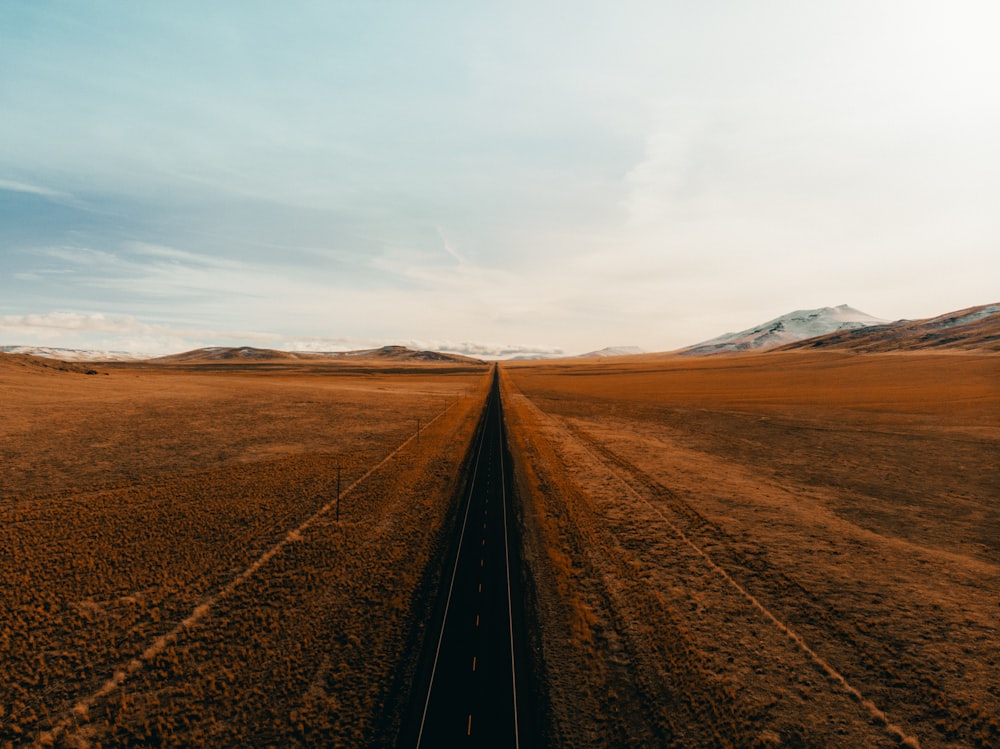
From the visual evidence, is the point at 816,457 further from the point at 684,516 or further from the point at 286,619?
the point at 286,619

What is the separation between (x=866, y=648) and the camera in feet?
46.0

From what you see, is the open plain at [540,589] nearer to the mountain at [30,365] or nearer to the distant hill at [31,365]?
the mountain at [30,365]

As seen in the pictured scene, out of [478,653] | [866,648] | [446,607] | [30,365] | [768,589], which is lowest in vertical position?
[866,648]

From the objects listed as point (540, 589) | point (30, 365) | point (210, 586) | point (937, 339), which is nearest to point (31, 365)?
point (30, 365)

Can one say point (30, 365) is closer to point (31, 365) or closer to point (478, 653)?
point (31, 365)

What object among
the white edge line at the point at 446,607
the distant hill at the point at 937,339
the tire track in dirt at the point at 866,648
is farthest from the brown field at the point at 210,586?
the distant hill at the point at 937,339

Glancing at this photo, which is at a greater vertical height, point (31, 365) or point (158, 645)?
point (31, 365)

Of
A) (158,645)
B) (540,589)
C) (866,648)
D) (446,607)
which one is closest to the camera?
(158,645)

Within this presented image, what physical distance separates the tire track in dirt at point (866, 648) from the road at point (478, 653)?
32.9 ft

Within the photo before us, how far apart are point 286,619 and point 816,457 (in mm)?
43092

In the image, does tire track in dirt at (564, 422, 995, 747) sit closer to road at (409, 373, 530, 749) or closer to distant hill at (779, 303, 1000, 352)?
road at (409, 373, 530, 749)

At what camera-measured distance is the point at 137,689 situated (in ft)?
39.6

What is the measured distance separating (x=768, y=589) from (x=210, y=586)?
76.9ft

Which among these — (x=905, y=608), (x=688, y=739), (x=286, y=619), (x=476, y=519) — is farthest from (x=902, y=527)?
(x=286, y=619)
